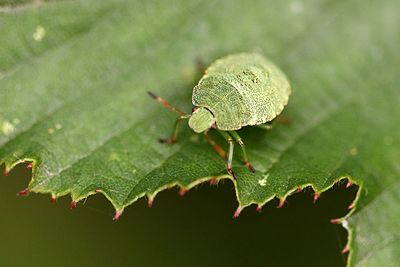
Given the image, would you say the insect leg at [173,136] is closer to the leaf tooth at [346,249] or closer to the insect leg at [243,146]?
the insect leg at [243,146]

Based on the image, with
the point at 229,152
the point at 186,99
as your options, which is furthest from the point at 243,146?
the point at 186,99

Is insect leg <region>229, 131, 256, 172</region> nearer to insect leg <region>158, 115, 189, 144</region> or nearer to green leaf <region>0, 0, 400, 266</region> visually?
green leaf <region>0, 0, 400, 266</region>

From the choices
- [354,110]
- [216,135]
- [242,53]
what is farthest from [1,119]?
[354,110]

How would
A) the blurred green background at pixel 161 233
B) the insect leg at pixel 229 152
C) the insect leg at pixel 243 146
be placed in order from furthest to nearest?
the blurred green background at pixel 161 233 < the insect leg at pixel 243 146 < the insect leg at pixel 229 152

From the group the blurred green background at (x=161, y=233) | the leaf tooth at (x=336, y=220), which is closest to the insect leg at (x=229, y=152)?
the blurred green background at (x=161, y=233)

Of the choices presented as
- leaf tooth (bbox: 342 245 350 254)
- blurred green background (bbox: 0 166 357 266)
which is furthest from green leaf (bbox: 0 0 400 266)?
blurred green background (bbox: 0 166 357 266)

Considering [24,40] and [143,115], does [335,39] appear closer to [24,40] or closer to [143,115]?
[143,115]
